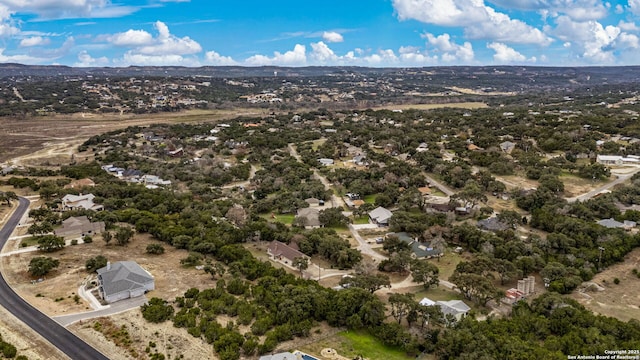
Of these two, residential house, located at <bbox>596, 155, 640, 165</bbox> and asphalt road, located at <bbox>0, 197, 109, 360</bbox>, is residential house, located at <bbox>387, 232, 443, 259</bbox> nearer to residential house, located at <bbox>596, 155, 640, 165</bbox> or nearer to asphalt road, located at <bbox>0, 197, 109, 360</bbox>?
asphalt road, located at <bbox>0, 197, 109, 360</bbox>

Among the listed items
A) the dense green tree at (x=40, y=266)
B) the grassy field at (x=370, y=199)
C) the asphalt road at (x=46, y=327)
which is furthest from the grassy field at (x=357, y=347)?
the grassy field at (x=370, y=199)

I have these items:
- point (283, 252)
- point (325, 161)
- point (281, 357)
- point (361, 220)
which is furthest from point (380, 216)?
point (281, 357)

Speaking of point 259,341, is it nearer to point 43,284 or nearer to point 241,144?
point 43,284

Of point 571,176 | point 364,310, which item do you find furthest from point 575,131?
point 364,310

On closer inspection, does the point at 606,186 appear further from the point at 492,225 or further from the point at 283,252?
the point at 283,252

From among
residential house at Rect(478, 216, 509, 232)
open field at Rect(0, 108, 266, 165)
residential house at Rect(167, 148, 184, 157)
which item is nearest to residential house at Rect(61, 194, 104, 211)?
residential house at Rect(167, 148, 184, 157)

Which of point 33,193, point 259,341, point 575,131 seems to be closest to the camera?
point 259,341
